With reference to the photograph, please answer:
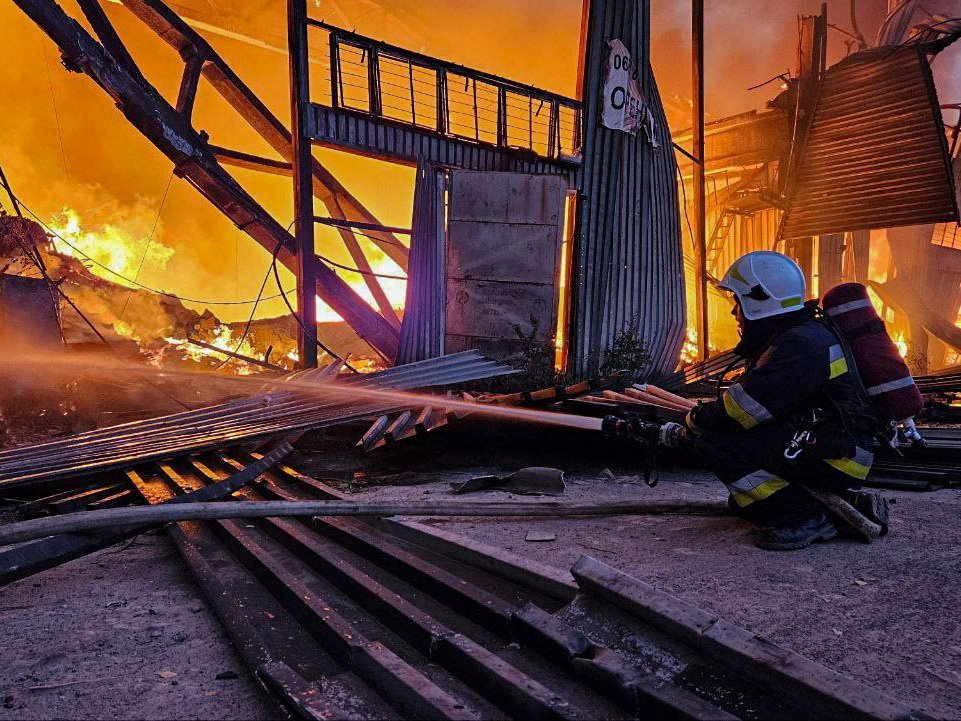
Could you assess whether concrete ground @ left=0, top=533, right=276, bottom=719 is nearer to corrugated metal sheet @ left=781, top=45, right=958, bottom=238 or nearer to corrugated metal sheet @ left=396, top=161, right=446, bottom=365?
corrugated metal sheet @ left=396, top=161, right=446, bottom=365

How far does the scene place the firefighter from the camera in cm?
291

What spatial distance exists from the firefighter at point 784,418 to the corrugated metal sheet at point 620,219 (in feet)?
20.1

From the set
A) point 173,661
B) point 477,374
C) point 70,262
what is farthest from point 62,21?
point 173,661

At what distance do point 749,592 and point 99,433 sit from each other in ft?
18.1

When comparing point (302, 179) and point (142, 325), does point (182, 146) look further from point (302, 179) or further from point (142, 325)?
point (142, 325)

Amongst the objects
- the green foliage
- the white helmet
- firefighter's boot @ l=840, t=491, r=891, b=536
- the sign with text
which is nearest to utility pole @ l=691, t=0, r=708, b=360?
the sign with text

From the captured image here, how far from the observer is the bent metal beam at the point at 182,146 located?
279 inches

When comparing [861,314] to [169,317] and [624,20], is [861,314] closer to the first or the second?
[624,20]

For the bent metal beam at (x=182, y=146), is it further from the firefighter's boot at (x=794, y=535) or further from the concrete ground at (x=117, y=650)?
the firefighter's boot at (x=794, y=535)

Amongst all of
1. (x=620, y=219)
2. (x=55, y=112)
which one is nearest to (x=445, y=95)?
(x=620, y=219)

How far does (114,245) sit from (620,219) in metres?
15.1

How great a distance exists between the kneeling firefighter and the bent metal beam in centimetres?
643

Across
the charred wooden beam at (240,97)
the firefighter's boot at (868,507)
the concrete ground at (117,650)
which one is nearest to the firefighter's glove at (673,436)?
the firefighter's boot at (868,507)

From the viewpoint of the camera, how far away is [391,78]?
849 cm
